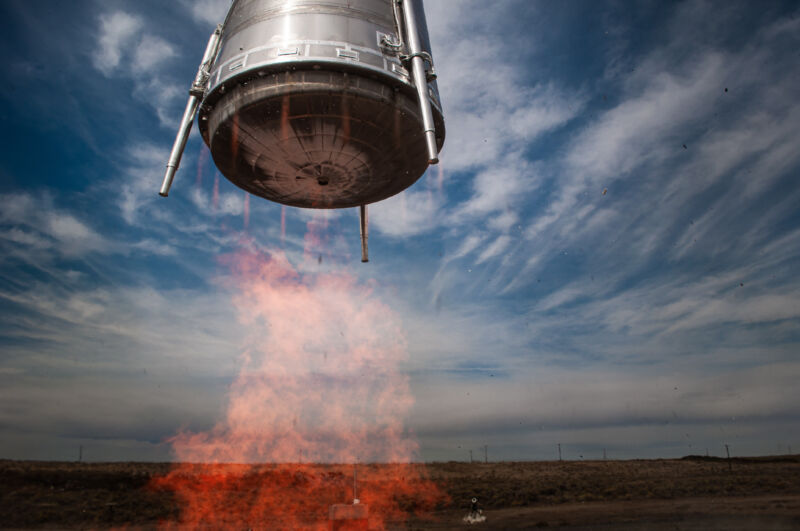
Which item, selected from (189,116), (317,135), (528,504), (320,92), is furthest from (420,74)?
(528,504)

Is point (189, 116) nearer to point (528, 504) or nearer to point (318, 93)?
point (318, 93)

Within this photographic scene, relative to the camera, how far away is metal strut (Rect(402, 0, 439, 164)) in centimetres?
1314

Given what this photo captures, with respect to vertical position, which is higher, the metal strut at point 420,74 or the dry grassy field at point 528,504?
the metal strut at point 420,74

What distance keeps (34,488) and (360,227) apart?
35.1m

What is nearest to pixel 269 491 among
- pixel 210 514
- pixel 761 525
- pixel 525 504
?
pixel 210 514

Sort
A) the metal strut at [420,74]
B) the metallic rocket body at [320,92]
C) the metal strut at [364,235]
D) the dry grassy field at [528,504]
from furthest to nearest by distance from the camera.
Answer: the dry grassy field at [528,504] → the metal strut at [364,235] → the metallic rocket body at [320,92] → the metal strut at [420,74]

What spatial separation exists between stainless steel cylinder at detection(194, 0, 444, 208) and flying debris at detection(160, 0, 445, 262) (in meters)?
0.03

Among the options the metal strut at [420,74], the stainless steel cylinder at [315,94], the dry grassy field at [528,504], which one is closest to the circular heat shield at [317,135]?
the stainless steel cylinder at [315,94]

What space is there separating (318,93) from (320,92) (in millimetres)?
63

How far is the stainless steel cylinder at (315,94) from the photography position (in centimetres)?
1386

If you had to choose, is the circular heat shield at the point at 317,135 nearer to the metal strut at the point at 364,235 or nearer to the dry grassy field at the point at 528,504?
the metal strut at the point at 364,235

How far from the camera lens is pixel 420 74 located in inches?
567

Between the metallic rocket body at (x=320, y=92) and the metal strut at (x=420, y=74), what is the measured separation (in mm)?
38

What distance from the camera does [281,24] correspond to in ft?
47.5
